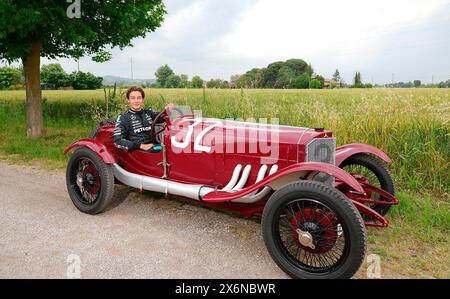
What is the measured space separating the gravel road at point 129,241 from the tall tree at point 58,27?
4217 mm

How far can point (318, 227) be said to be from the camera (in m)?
2.95

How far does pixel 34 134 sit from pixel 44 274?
26.1 ft

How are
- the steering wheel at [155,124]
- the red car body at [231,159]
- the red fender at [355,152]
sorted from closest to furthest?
the red car body at [231,159], the red fender at [355,152], the steering wheel at [155,124]

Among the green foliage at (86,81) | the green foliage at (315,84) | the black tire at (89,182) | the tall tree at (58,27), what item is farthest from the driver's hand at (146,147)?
the green foliage at (86,81)

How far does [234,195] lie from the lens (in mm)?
3371

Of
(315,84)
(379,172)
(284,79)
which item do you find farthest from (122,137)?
(315,84)

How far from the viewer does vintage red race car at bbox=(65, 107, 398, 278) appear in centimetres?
289

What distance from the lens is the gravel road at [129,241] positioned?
311 centimetres

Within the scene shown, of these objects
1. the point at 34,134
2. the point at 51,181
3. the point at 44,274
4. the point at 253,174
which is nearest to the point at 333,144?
the point at 253,174

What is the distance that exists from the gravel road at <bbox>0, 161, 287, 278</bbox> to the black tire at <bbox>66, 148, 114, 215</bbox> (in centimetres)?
15

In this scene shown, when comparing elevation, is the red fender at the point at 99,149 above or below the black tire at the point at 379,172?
above

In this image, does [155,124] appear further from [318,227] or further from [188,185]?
[318,227]

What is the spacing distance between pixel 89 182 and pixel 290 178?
2.58 m

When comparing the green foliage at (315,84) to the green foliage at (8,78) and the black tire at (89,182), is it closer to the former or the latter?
the black tire at (89,182)
